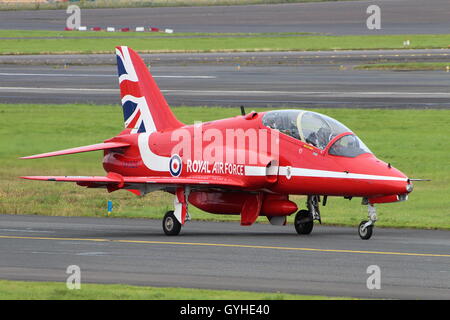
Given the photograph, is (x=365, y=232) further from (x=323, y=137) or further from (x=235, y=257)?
(x=235, y=257)

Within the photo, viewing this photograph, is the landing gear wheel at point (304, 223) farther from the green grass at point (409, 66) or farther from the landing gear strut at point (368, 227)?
the green grass at point (409, 66)

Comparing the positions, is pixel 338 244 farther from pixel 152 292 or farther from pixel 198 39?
pixel 198 39

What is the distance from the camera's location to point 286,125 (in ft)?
88.0

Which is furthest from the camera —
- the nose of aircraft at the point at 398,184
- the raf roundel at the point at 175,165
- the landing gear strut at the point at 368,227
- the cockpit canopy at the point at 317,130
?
the raf roundel at the point at 175,165

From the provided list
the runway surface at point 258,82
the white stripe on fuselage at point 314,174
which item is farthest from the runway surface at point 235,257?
the runway surface at point 258,82

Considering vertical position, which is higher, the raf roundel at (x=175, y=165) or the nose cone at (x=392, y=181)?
the raf roundel at (x=175, y=165)

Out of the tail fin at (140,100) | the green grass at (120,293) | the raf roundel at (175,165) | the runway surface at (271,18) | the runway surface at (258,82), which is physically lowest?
the green grass at (120,293)

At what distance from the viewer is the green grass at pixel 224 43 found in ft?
312

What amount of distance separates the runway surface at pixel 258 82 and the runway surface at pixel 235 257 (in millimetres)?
28833

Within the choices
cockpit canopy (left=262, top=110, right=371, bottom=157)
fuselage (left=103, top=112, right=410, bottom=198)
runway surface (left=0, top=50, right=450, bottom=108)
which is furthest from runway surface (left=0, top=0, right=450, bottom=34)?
cockpit canopy (left=262, top=110, right=371, bottom=157)

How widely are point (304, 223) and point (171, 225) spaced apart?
3.36 m

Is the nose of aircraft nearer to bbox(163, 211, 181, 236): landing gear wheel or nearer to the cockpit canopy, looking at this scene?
the cockpit canopy
